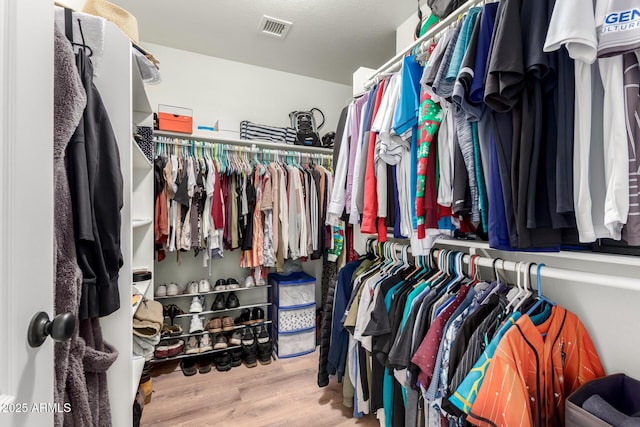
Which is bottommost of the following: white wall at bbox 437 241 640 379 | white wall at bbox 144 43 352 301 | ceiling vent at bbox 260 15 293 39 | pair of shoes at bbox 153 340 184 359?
pair of shoes at bbox 153 340 184 359

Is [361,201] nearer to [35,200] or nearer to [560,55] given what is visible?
[560,55]

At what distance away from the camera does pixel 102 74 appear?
1023 mm

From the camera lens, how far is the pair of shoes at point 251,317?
245 centimetres

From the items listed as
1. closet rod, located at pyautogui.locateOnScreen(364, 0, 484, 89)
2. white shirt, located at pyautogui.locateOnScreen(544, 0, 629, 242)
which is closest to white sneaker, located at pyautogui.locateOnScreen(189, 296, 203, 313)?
closet rod, located at pyautogui.locateOnScreen(364, 0, 484, 89)

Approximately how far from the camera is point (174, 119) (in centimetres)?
217

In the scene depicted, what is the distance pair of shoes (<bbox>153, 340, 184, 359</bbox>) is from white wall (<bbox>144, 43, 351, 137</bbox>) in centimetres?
170

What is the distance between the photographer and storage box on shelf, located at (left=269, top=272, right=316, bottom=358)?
95.0 inches

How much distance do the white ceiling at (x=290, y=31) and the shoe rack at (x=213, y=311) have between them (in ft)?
6.76

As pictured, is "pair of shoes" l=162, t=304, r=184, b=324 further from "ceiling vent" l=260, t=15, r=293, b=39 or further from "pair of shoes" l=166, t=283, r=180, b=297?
"ceiling vent" l=260, t=15, r=293, b=39

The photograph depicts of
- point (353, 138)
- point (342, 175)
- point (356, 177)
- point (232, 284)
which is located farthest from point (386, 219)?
point (232, 284)

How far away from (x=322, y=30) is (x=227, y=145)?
1.18 metres

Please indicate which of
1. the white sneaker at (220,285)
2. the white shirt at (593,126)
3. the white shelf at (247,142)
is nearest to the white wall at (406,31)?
the white shelf at (247,142)

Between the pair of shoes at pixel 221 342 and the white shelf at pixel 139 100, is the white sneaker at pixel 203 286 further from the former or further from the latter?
the white shelf at pixel 139 100

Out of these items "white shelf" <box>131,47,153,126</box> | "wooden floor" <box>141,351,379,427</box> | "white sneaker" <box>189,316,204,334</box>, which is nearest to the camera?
"white shelf" <box>131,47,153,126</box>
